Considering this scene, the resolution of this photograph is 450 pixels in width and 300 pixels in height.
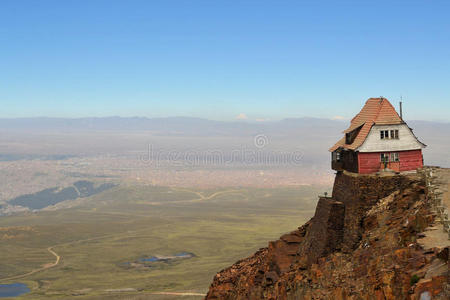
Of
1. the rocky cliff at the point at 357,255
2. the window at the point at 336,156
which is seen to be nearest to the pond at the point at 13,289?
the rocky cliff at the point at 357,255

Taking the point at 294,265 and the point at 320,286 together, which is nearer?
the point at 320,286

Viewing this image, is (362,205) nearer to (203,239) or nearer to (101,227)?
(203,239)

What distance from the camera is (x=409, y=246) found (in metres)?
19.8

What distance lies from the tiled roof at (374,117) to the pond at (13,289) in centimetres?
8859

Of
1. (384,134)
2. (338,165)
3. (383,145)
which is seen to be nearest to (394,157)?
(383,145)

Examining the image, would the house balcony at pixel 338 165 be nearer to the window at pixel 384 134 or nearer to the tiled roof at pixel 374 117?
the tiled roof at pixel 374 117

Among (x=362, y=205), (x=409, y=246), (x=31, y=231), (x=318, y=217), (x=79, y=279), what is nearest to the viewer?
(x=409, y=246)

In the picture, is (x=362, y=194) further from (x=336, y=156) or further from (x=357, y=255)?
(x=357, y=255)

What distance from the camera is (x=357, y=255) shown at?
22.9 meters

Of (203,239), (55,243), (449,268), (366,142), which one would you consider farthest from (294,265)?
(55,243)

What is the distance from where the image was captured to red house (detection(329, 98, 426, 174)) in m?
28.2

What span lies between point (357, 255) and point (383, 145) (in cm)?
767

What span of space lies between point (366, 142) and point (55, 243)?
143120 millimetres

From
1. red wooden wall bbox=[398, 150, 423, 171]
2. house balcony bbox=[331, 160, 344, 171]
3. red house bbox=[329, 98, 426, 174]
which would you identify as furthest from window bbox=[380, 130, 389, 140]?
house balcony bbox=[331, 160, 344, 171]
